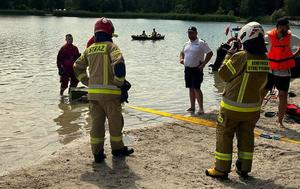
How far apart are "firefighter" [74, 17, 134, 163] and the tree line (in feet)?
405

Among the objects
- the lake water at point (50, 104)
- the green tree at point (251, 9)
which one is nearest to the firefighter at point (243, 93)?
the lake water at point (50, 104)

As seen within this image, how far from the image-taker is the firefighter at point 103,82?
6.87 m

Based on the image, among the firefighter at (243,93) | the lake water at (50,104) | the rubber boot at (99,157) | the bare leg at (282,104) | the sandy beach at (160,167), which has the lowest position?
the lake water at (50,104)

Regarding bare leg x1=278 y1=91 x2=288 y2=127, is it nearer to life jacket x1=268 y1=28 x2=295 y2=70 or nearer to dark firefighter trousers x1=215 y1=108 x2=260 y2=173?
life jacket x1=268 y1=28 x2=295 y2=70

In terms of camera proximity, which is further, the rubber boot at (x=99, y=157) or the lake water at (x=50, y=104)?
the lake water at (x=50, y=104)

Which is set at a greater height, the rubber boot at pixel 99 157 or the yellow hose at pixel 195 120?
the rubber boot at pixel 99 157

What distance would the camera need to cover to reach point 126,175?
261 inches

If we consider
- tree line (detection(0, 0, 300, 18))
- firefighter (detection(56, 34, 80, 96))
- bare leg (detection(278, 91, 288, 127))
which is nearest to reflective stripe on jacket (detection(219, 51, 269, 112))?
bare leg (detection(278, 91, 288, 127))

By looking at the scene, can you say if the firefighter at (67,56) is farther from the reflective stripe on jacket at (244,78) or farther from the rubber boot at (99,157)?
the reflective stripe on jacket at (244,78)

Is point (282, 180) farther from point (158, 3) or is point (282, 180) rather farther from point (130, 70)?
point (158, 3)

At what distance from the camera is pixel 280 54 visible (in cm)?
951

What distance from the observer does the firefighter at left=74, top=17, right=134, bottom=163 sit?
6.87m

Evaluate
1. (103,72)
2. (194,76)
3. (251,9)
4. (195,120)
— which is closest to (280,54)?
(194,76)

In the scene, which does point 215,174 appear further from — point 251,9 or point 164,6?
point 164,6
